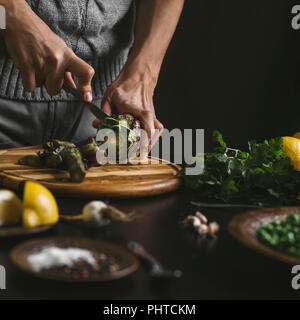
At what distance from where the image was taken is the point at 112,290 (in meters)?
0.82

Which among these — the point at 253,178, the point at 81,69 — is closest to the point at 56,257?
the point at 253,178

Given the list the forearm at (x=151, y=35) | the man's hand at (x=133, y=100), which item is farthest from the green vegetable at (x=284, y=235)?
the forearm at (x=151, y=35)

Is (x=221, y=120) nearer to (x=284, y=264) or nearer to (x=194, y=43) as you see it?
(x=194, y=43)

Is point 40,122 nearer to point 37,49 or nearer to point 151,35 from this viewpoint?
point 37,49

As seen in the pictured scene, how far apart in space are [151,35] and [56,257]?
1.49 metres

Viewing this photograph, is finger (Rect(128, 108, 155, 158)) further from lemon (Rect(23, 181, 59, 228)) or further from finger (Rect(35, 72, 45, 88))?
lemon (Rect(23, 181, 59, 228))

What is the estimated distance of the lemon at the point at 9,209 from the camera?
1042mm

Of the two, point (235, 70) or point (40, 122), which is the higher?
point (235, 70)

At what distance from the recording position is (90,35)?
2.03 m

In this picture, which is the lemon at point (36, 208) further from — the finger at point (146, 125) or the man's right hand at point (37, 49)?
the finger at point (146, 125)

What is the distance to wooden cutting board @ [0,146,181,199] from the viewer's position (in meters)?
1.39

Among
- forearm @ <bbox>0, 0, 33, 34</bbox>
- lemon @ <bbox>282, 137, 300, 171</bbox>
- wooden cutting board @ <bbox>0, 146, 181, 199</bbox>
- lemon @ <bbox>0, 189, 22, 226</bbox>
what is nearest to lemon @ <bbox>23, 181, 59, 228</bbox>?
lemon @ <bbox>0, 189, 22, 226</bbox>

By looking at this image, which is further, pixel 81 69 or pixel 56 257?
pixel 81 69
